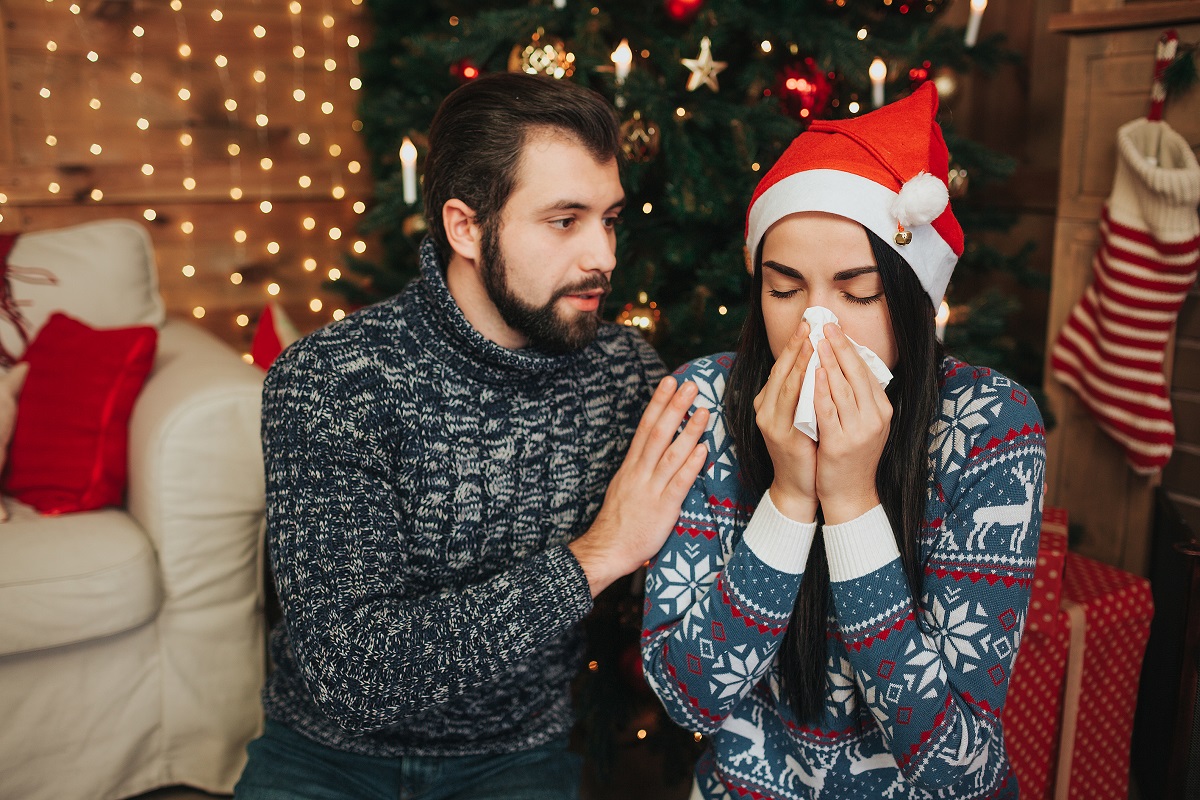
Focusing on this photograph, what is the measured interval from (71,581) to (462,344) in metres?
0.90

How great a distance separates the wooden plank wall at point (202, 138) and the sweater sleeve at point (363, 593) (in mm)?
1822

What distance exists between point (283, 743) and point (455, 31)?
1568mm

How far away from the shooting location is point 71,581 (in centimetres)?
161

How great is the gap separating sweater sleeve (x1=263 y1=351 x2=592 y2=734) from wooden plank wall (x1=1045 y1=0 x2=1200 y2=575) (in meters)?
1.53

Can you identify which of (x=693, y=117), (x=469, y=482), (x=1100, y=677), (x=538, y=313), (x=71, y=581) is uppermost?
(x=693, y=117)

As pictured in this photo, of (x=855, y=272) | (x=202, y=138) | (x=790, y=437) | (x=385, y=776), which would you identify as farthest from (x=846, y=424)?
(x=202, y=138)

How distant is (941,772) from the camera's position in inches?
37.3


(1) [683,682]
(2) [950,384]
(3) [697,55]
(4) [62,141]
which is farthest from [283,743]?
(4) [62,141]

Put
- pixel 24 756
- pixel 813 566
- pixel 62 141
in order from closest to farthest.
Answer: pixel 813 566
pixel 24 756
pixel 62 141

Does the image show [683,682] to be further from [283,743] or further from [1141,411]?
[1141,411]

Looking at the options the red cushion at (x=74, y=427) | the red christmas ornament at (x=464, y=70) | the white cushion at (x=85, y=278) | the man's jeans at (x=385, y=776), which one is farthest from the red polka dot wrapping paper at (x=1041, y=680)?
the white cushion at (x=85, y=278)

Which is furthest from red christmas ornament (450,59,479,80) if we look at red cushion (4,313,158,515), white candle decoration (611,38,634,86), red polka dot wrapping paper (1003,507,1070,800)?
red polka dot wrapping paper (1003,507,1070,800)

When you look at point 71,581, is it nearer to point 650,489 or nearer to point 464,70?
point 650,489

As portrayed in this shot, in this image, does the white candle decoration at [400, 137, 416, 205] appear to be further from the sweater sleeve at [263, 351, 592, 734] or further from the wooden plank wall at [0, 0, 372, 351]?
the wooden plank wall at [0, 0, 372, 351]
